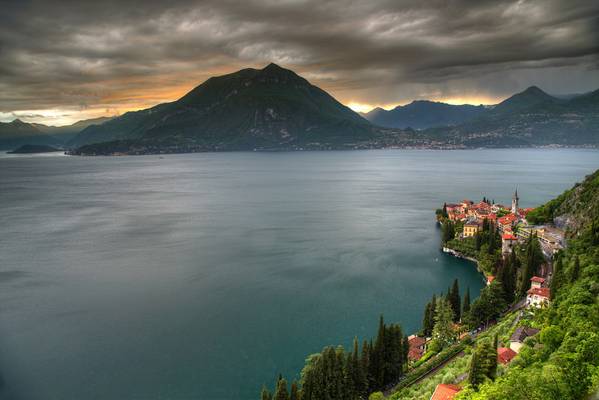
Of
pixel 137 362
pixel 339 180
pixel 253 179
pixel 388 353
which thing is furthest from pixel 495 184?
pixel 137 362

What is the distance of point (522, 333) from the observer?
34.7 m

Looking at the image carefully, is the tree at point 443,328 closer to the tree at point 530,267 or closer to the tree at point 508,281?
the tree at point 508,281

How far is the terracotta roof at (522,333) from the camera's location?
34.1 metres

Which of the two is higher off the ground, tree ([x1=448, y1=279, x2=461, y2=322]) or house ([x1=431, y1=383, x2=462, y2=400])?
house ([x1=431, y1=383, x2=462, y2=400])

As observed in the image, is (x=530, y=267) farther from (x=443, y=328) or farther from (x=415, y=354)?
(x=415, y=354)

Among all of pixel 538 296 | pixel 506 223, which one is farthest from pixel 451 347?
pixel 506 223

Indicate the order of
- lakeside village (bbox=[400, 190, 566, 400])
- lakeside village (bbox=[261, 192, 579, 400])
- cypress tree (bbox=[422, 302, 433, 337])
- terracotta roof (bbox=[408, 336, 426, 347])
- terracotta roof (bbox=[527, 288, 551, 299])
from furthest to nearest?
1. cypress tree (bbox=[422, 302, 433, 337])
2. terracotta roof (bbox=[527, 288, 551, 299])
3. terracotta roof (bbox=[408, 336, 426, 347])
4. lakeside village (bbox=[400, 190, 566, 400])
5. lakeside village (bbox=[261, 192, 579, 400])

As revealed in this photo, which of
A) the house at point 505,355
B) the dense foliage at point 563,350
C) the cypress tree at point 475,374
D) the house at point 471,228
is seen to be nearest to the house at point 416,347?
the house at point 505,355

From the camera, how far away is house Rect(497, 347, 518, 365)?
3076 cm

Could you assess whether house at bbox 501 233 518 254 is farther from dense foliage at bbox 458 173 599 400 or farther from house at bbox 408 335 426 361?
house at bbox 408 335 426 361

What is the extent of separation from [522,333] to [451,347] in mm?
6330

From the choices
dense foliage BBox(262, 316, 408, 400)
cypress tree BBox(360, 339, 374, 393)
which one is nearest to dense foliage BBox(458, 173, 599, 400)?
dense foliage BBox(262, 316, 408, 400)

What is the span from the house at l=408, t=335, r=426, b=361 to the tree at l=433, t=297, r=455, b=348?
57.7 inches

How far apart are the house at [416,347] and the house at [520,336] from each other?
8.84 meters
